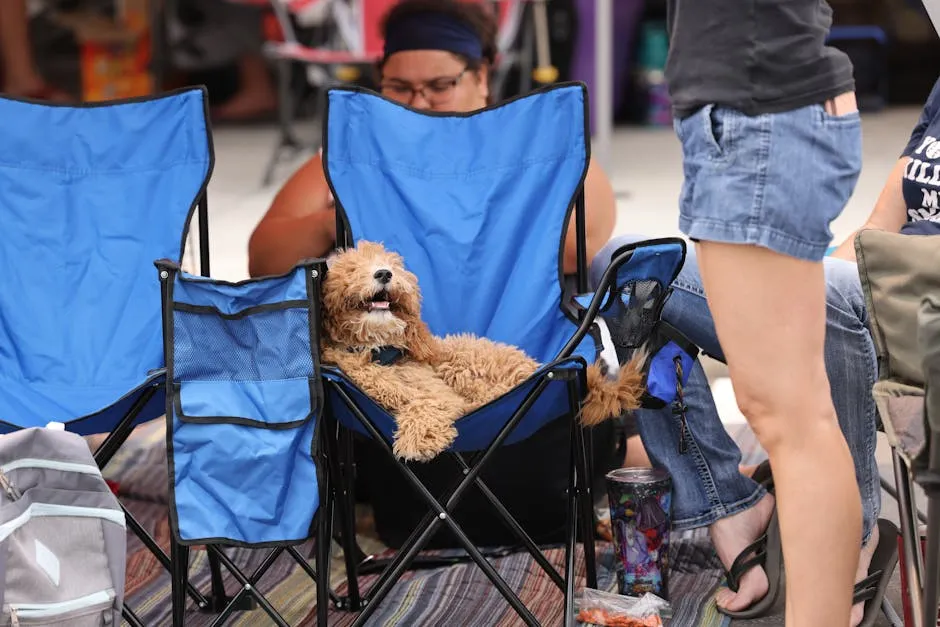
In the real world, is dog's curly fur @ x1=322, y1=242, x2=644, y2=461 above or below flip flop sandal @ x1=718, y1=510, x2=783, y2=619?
above

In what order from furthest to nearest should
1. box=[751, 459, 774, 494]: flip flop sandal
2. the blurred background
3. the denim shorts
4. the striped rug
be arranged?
the blurred background < box=[751, 459, 774, 494]: flip flop sandal < the striped rug < the denim shorts

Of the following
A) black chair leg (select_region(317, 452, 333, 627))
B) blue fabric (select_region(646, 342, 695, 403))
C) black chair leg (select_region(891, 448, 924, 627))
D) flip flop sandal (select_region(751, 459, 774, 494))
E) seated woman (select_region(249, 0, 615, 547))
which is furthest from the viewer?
seated woman (select_region(249, 0, 615, 547))

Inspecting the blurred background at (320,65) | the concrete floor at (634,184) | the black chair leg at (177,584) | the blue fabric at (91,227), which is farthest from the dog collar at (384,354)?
the blurred background at (320,65)

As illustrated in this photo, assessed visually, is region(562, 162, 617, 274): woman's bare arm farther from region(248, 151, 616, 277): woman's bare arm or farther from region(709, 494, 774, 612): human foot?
region(709, 494, 774, 612): human foot

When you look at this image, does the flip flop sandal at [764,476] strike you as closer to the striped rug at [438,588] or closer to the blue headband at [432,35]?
the striped rug at [438,588]

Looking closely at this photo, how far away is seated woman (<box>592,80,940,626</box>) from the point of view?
2.42 meters

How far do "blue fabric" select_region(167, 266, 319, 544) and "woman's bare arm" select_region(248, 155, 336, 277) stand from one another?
0.74 metres

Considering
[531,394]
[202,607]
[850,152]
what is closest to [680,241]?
[531,394]

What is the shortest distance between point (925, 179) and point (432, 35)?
4.37ft

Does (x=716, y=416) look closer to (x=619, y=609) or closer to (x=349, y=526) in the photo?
(x=619, y=609)

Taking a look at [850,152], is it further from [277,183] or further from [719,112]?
[277,183]

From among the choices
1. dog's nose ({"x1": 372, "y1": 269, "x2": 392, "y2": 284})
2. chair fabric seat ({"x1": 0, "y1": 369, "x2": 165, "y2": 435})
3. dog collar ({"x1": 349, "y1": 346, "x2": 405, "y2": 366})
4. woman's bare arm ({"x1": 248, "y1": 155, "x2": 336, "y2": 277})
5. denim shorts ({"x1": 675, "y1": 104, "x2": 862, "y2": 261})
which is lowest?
chair fabric seat ({"x1": 0, "y1": 369, "x2": 165, "y2": 435})

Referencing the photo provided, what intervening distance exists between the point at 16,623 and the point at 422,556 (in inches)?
42.2

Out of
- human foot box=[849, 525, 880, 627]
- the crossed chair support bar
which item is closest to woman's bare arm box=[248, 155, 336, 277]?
the crossed chair support bar
